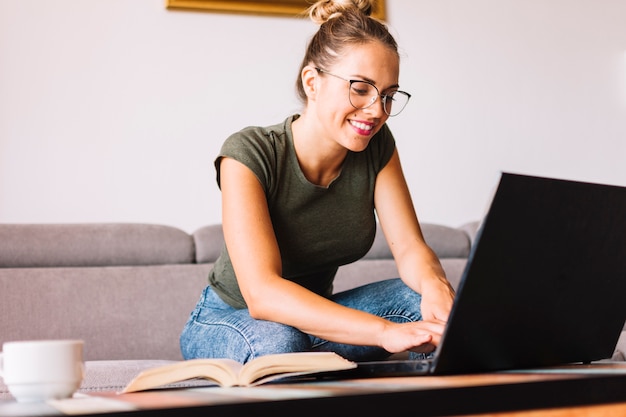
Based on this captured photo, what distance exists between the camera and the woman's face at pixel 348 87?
5.34 feet

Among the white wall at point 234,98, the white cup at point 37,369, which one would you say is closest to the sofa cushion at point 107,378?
the white cup at point 37,369

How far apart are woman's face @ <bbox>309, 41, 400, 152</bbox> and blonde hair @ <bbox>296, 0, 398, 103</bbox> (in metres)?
0.02

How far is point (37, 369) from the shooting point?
2.81 feet

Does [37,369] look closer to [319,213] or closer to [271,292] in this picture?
[271,292]

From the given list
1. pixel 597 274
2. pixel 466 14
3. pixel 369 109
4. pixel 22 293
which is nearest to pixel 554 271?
pixel 597 274

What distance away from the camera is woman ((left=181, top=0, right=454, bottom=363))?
1443 mm

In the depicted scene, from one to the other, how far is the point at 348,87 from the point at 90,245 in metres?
1.06

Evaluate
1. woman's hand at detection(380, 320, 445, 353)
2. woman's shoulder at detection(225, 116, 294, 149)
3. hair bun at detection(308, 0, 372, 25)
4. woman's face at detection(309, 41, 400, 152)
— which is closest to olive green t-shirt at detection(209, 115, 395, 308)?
woman's shoulder at detection(225, 116, 294, 149)

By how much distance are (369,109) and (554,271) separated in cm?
69

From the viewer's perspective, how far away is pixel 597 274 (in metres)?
1.07

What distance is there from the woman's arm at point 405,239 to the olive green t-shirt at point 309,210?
0.09 ft

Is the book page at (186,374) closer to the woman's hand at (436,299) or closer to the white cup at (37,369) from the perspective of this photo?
the white cup at (37,369)

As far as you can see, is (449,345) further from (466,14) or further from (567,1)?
(567,1)

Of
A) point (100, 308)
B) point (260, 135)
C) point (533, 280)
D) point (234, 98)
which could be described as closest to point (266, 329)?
point (260, 135)
